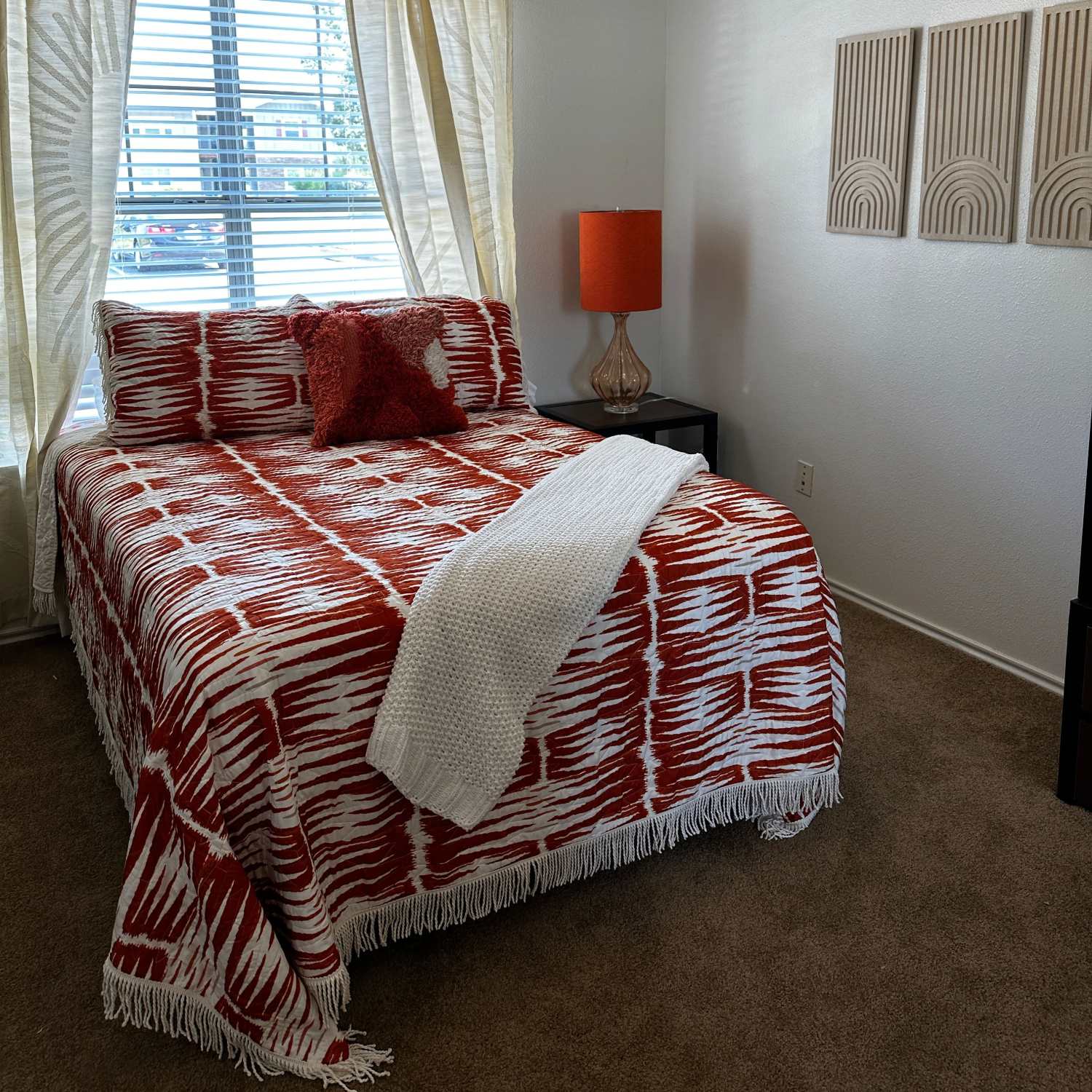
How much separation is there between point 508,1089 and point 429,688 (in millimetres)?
586

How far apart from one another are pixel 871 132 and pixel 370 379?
1.49 metres

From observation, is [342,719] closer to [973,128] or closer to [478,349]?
[478,349]

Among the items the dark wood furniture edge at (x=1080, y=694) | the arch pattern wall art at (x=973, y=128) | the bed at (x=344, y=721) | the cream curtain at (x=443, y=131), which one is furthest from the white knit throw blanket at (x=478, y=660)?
the cream curtain at (x=443, y=131)

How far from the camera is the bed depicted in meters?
1.60

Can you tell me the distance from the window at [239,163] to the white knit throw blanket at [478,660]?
1.80m

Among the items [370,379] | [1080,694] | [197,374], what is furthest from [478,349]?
[1080,694]

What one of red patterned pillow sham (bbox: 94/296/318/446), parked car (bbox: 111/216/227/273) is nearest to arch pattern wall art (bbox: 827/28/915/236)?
red patterned pillow sham (bbox: 94/296/318/446)

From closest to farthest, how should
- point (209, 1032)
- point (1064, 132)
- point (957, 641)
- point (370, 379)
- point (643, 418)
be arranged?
point (209, 1032) < point (1064, 132) < point (370, 379) < point (957, 641) < point (643, 418)

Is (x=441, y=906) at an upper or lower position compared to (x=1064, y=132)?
lower

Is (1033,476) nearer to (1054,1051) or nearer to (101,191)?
(1054,1051)

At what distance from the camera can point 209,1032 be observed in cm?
164

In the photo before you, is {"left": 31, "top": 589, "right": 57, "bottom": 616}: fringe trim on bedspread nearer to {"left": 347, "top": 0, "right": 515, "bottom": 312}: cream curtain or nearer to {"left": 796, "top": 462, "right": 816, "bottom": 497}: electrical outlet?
{"left": 347, "top": 0, "right": 515, "bottom": 312}: cream curtain

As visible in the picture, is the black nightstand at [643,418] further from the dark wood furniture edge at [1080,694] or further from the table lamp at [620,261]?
the dark wood furniture edge at [1080,694]

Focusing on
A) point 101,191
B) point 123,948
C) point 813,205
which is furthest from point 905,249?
point 123,948
